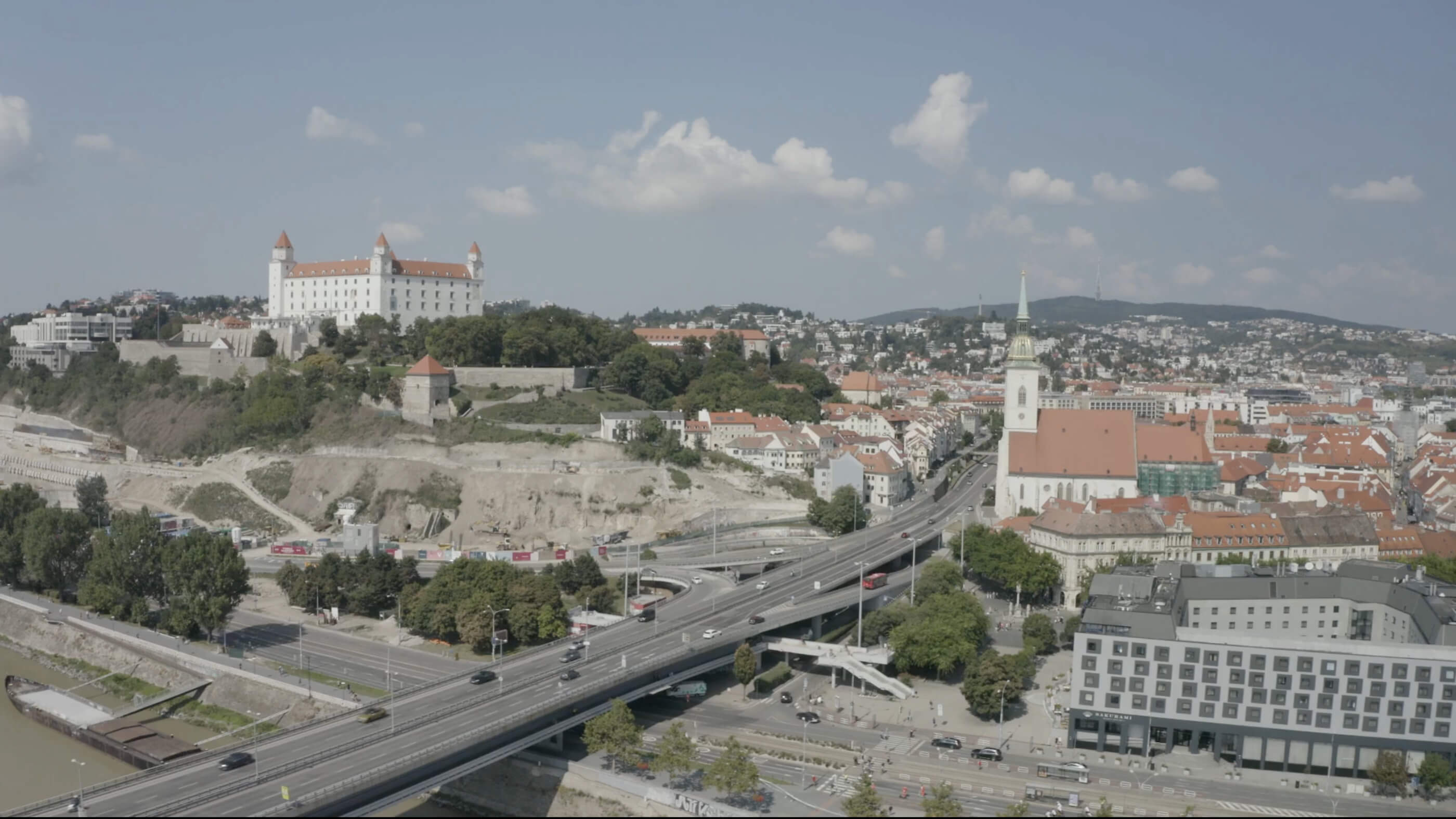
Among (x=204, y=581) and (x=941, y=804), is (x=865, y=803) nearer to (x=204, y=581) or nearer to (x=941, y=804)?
(x=941, y=804)

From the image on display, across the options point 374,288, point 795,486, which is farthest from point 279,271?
point 795,486

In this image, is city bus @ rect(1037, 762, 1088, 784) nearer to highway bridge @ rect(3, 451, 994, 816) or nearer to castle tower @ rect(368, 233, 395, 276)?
highway bridge @ rect(3, 451, 994, 816)

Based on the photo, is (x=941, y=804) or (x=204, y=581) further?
(x=204, y=581)

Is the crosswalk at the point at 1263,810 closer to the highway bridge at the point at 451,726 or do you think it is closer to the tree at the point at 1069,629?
the tree at the point at 1069,629

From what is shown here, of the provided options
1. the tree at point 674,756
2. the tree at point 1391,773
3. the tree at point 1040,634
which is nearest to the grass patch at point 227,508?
the tree at point 674,756

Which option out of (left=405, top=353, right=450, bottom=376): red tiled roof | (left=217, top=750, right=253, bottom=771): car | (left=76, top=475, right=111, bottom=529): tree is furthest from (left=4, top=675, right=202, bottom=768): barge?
(left=405, top=353, right=450, bottom=376): red tiled roof
